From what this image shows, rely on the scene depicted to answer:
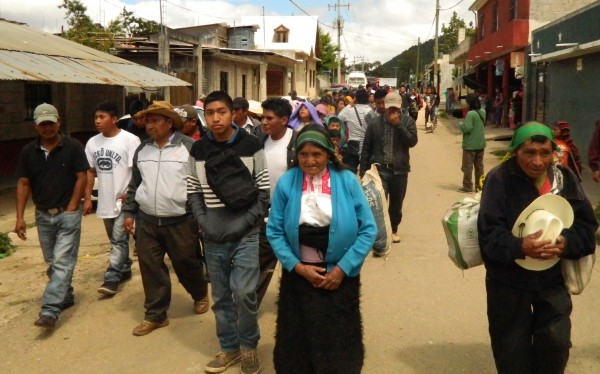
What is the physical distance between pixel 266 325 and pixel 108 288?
166 cm

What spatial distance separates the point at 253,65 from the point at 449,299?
2854 cm

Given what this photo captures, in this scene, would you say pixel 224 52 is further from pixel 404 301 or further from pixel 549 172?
pixel 549 172

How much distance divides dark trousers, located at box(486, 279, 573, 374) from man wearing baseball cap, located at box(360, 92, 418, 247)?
3839 millimetres

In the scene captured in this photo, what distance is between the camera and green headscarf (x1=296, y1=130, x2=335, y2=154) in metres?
3.42

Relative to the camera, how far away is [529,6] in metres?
21.6

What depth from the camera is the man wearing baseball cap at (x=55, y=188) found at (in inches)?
201

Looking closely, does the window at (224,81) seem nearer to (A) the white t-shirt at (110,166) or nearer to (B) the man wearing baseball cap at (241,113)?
(B) the man wearing baseball cap at (241,113)

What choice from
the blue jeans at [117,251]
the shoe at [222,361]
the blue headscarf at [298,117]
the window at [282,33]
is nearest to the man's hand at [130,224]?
the blue jeans at [117,251]

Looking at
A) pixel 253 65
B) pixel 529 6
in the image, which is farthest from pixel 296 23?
pixel 529 6

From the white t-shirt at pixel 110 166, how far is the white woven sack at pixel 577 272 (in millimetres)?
3954

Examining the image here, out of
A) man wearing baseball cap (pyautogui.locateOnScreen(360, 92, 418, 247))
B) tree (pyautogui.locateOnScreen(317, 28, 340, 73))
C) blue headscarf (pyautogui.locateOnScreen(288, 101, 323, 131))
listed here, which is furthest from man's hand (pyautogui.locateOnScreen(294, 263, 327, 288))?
tree (pyautogui.locateOnScreen(317, 28, 340, 73))

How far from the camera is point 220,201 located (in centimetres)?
415

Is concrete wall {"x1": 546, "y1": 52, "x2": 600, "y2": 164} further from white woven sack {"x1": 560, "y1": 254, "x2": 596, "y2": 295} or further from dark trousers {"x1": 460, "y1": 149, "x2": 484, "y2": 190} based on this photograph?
white woven sack {"x1": 560, "y1": 254, "x2": 596, "y2": 295}

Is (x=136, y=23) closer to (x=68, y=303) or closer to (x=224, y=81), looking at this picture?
(x=224, y=81)
